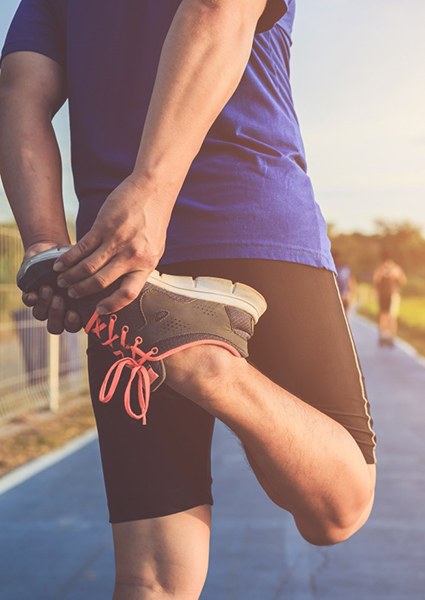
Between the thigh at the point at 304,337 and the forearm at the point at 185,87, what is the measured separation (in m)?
0.27

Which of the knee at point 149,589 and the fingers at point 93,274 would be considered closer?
the fingers at point 93,274

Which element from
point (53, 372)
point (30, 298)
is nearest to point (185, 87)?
point (30, 298)

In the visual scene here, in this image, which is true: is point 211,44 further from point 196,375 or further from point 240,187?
point 196,375

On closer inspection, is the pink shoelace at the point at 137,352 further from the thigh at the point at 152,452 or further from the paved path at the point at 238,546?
the paved path at the point at 238,546

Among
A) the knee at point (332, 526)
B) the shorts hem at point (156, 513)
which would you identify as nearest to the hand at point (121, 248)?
the shorts hem at point (156, 513)

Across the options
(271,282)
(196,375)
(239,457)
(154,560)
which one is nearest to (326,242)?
(271,282)

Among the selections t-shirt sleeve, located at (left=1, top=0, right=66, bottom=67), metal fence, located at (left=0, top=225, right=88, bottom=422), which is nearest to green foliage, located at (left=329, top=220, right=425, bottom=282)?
metal fence, located at (left=0, top=225, right=88, bottom=422)

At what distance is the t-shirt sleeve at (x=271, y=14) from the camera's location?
5.96ft

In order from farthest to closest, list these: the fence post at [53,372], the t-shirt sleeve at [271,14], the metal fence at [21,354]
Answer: the fence post at [53,372] → the metal fence at [21,354] → the t-shirt sleeve at [271,14]

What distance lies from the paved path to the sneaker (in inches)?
89.2

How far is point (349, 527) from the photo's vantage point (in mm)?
2012

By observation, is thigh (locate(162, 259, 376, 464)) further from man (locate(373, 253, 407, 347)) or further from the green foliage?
the green foliage

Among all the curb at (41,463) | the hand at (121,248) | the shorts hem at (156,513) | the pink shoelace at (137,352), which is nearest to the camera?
the hand at (121,248)

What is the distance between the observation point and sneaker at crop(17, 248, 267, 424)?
169cm
